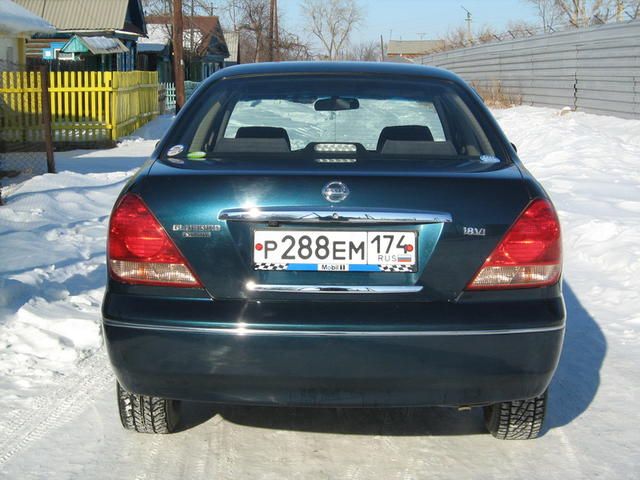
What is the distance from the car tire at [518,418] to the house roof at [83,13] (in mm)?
34122

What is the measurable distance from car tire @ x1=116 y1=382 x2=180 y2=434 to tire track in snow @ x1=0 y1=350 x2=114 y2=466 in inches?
15.1

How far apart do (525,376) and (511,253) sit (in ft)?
1.40

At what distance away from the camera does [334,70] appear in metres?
4.15

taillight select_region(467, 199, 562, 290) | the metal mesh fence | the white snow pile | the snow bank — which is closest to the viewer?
taillight select_region(467, 199, 562, 290)

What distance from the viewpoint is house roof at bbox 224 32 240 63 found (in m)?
75.6

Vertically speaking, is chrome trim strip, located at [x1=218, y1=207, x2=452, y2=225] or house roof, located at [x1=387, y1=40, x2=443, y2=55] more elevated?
house roof, located at [x1=387, y1=40, x2=443, y2=55]

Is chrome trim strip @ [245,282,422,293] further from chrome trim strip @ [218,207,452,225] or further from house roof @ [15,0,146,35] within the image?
house roof @ [15,0,146,35]

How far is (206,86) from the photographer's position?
4.05 meters

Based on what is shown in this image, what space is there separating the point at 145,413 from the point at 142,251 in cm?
79

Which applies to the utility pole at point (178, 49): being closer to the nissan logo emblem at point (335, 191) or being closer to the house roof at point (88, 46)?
the house roof at point (88, 46)

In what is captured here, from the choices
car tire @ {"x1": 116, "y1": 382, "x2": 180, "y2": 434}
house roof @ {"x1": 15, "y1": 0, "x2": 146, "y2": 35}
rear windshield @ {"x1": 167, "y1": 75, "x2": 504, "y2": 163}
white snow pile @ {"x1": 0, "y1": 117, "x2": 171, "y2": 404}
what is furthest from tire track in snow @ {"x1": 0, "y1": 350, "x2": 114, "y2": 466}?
house roof @ {"x1": 15, "y1": 0, "x2": 146, "y2": 35}

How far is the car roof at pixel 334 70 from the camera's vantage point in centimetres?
411

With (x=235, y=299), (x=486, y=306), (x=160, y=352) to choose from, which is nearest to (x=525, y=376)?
(x=486, y=306)

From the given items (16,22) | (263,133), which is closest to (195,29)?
(16,22)
